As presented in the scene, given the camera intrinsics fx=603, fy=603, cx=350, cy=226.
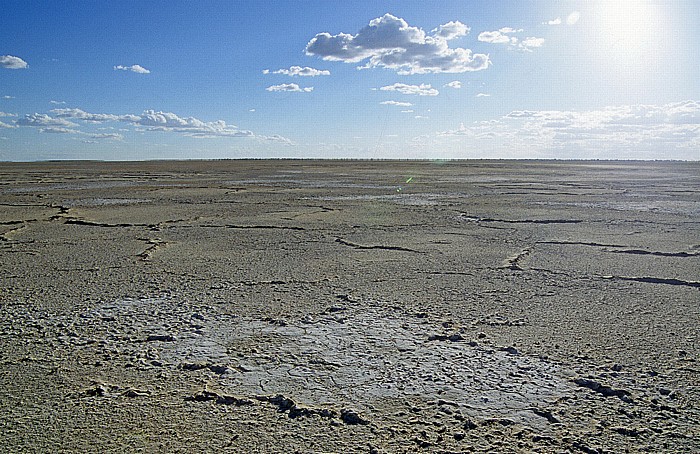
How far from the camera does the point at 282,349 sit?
9.46 ft

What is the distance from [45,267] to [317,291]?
233 cm

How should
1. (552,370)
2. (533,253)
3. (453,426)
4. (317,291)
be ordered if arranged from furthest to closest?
(533,253)
(317,291)
(552,370)
(453,426)

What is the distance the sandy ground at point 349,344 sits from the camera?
2.08m

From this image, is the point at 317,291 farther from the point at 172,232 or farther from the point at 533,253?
the point at 172,232

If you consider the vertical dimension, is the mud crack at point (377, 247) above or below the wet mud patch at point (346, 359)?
above

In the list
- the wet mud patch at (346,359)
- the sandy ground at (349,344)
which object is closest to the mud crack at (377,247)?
the sandy ground at (349,344)

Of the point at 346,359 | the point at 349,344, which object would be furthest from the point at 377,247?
the point at 346,359

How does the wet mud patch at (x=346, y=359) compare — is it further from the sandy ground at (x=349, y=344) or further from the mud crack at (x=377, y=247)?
the mud crack at (x=377, y=247)

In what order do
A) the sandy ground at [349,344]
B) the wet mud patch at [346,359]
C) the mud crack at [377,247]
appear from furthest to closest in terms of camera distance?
the mud crack at [377,247], the wet mud patch at [346,359], the sandy ground at [349,344]

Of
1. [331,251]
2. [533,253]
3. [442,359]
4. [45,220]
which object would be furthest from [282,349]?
[45,220]

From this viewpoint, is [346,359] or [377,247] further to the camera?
[377,247]

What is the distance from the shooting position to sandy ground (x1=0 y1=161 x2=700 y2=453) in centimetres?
208

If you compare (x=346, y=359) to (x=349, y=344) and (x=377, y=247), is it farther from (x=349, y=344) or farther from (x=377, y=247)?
(x=377, y=247)

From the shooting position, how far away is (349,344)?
2957 mm
